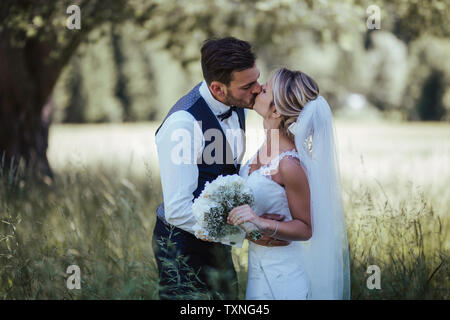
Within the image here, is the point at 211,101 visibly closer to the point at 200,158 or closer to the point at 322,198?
the point at 200,158

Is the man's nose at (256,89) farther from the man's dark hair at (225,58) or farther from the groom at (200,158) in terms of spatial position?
the man's dark hair at (225,58)

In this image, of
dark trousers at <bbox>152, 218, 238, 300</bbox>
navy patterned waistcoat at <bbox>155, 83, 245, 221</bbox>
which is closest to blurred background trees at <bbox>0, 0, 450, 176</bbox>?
navy patterned waistcoat at <bbox>155, 83, 245, 221</bbox>

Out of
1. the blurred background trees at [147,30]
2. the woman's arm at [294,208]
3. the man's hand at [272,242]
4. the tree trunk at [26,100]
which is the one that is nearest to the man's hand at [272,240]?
the man's hand at [272,242]

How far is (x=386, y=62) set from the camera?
120 feet

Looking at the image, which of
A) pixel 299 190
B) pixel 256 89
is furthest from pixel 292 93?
pixel 299 190

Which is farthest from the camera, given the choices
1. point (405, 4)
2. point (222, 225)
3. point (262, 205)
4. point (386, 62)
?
point (386, 62)

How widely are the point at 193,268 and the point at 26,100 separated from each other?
17.7 ft

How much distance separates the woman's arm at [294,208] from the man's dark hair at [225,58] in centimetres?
72

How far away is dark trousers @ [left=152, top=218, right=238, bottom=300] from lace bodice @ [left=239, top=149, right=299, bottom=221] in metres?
0.51

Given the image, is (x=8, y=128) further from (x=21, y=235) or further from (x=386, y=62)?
(x=386, y=62)

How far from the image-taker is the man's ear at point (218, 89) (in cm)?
306

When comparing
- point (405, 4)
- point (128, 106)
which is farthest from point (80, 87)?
point (405, 4)

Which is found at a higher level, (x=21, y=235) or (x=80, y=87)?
(x=80, y=87)

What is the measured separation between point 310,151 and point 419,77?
29.9 metres
